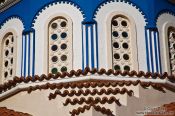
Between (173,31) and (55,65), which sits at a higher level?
(173,31)

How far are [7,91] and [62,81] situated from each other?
1.58 meters

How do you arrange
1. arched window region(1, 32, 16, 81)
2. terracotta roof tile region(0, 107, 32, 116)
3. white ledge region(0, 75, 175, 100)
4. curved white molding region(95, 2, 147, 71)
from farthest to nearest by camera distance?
arched window region(1, 32, 16, 81) → curved white molding region(95, 2, 147, 71) → white ledge region(0, 75, 175, 100) → terracotta roof tile region(0, 107, 32, 116)

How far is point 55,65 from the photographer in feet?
44.5

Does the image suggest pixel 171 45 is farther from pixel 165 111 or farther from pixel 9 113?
pixel 9 113

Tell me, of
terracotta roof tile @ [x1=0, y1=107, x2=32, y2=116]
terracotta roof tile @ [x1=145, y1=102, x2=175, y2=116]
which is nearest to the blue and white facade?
terracotta roof tile @ [x1=0, y1=107, x2=32, y2=116]

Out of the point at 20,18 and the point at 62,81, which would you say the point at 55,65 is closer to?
the point at 62,81

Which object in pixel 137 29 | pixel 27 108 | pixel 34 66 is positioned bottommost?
pixel 27 108

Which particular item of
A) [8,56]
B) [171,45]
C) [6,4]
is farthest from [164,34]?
[6,4]

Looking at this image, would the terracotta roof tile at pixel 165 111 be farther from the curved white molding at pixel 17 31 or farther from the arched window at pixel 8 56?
the arched window at pixel 8 56

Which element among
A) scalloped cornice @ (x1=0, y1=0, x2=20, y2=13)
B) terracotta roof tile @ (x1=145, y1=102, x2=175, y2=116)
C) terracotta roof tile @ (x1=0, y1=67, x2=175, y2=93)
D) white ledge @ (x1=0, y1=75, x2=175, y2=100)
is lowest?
terracotta roof tile @ (x1=145, y1=102, x2=175, y2=116)

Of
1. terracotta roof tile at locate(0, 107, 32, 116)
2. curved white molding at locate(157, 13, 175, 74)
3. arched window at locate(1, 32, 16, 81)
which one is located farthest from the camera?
arched window at locate(1, 32, 16, 81)

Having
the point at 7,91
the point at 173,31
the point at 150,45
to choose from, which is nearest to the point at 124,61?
the point at 150,45

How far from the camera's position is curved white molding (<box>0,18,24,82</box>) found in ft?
46.3

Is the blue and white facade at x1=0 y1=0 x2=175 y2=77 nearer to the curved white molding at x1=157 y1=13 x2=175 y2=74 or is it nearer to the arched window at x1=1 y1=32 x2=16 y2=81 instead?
the curved white molding at x1=157 y1=13 x2=175 y2=74
